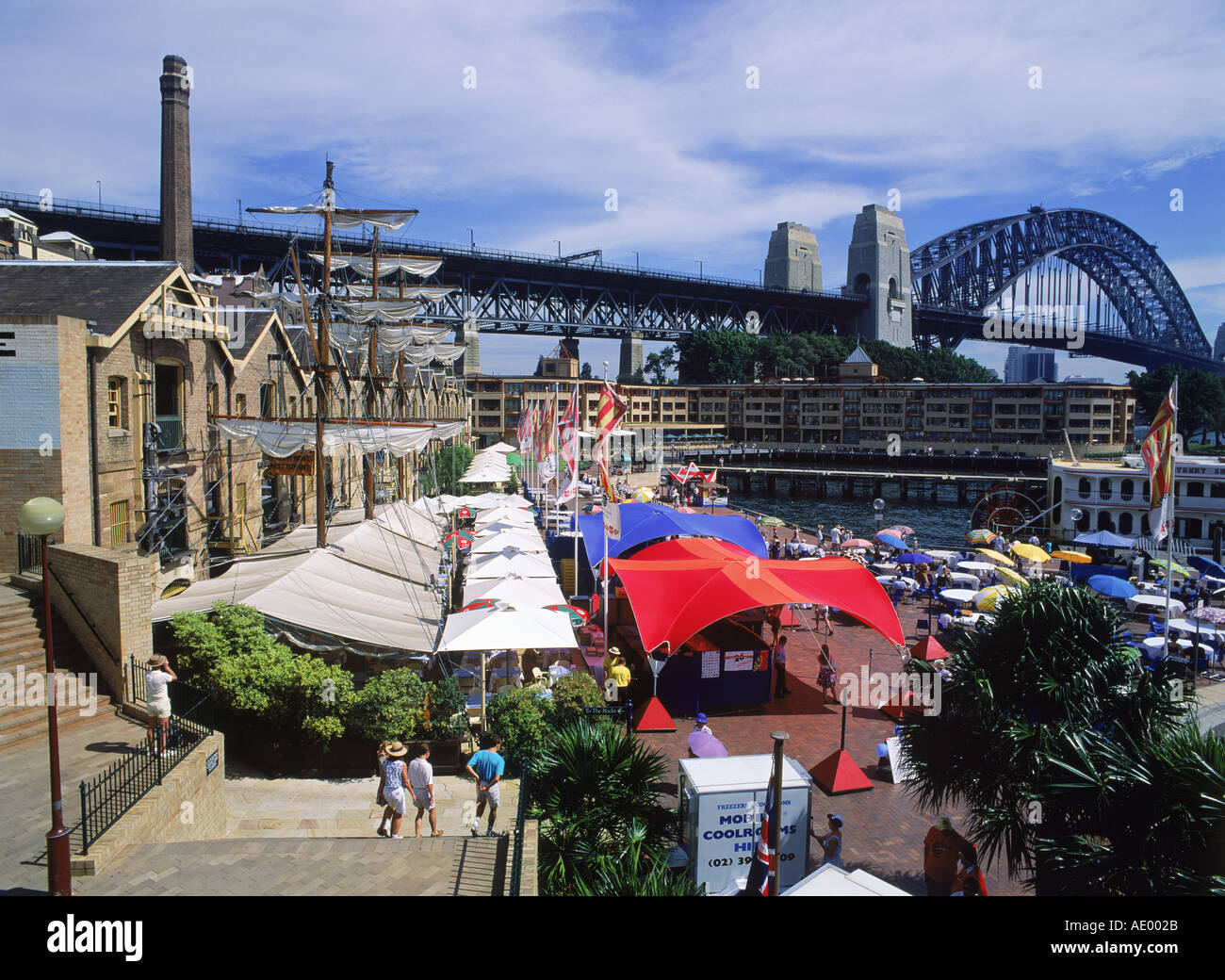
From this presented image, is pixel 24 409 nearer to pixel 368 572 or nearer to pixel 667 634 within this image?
pixel 368 572

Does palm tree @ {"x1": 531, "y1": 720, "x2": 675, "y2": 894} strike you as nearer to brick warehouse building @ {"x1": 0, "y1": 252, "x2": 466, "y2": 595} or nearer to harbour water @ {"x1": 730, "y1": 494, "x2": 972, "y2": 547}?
brick warehouse building @ {"x1": 0, "y1": 252, "x2": 466, "y2": 595}

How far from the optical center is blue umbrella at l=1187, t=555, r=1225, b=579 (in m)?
37.1

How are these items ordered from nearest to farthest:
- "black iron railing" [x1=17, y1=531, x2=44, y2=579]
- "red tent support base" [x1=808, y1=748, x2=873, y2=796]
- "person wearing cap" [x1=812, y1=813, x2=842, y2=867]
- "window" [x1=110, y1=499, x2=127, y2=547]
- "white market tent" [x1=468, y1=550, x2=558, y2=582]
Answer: "person wearing cap" [x1=812, y1=813, x2=842, y2=867] → "red tent support base" [x1=808, y1=748, x2=873, y2=796] → "black iron railing" [x1=17, y1=531, x2=44, y2=579] → "window" [x1=110, y1=499, x2=127, y2=547] → "white market tent" [x1=468, y1=550, x2=558, y2=582]

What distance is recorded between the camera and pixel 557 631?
54.8 feet

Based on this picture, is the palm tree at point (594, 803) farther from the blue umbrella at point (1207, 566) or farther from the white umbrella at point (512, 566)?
the blue umbrella at point (1207, 566)

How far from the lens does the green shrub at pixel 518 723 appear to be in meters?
13.9

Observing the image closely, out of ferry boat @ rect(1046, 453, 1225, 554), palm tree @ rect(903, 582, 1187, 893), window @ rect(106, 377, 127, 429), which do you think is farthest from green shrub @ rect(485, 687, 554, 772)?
ferry boat @ rect(1046, 453, 1225, 554)

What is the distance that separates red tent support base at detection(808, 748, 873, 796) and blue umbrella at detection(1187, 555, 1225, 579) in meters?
31.8

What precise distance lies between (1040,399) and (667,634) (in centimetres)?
13734

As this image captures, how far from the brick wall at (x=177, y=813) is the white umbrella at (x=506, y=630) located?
4.74 meters

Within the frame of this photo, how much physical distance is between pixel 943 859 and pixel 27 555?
60.4ft

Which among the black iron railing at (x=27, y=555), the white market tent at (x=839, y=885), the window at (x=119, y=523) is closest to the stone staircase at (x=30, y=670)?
the black iron railing at (x=27, y=555)
